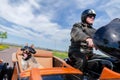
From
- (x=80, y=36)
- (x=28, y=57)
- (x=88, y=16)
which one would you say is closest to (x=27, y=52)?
(x=28, y=57)

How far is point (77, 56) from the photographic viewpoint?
228 inches

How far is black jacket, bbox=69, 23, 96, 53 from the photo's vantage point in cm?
545

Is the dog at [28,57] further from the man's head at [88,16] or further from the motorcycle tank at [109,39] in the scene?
the motorcycle tank at [109,39]

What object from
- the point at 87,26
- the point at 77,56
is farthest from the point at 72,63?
the point at 87,26

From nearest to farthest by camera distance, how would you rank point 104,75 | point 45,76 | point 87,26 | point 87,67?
point 104,75
point 45,76
point 87,67
point 87,26

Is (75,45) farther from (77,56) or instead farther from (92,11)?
(92,11)

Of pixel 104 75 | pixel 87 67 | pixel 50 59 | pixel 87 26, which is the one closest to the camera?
pixel 104 75

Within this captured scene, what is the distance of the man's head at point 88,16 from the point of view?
18.7 feet

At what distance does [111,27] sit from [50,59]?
5.02 m

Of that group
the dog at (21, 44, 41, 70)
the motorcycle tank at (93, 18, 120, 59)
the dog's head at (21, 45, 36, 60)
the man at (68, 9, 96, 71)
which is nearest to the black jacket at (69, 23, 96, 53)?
the man at (68, 9, 96, 71)

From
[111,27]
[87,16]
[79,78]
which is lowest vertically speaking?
[79,78]

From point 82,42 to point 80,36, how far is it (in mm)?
250

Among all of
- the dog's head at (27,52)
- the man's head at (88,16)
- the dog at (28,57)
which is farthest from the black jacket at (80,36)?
the dog's head at (27,52)

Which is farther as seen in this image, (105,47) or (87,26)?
(87,26)
